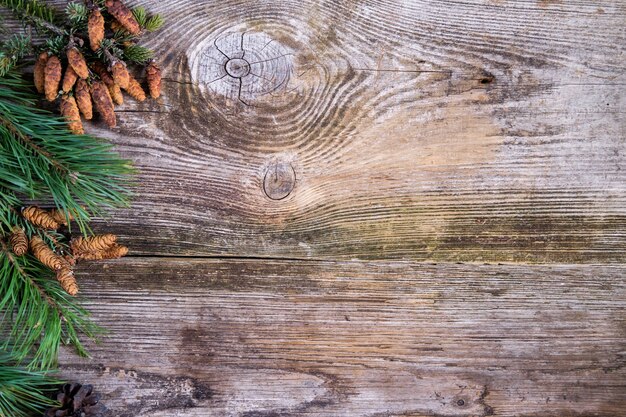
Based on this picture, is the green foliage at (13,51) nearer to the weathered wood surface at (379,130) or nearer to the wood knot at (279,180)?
the weathered wood surface at (379,130)

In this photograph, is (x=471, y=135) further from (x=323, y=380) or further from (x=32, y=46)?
(x=32, y=46)

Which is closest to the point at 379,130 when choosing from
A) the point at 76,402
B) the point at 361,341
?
the point at 361,341

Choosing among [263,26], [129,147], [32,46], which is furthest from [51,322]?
[263,26]

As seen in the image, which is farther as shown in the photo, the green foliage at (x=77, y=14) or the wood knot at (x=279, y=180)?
the wood knot at (x=279, y=180)

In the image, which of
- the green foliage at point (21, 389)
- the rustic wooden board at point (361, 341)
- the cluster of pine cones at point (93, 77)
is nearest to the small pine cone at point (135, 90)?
the cluster of pine cones at point (93, 77)

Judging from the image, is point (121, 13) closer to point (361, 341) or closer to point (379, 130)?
point (379, 130)

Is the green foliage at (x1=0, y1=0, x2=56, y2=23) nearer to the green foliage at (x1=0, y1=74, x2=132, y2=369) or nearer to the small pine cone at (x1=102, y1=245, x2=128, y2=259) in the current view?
the green foliage at (x1=0, y1=74, x2=132, y2=369)

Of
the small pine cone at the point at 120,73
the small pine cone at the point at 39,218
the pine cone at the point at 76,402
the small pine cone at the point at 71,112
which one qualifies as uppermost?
the small pine cone at the point at 120,73

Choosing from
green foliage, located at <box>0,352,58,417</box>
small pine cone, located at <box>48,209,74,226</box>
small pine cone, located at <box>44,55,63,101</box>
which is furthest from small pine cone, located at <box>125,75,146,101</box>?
green foliage, located at <box>0,352,58,417</box>
